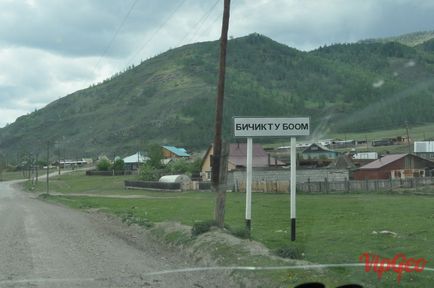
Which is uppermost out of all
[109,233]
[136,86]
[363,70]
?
[136,86]

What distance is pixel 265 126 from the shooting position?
16.7 metres

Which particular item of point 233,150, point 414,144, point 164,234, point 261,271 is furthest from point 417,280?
point 414,144

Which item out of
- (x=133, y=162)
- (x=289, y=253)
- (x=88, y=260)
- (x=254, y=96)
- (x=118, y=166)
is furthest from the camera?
(x=133, y=162)

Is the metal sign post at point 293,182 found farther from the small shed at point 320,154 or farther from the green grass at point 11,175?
the green grass at point 11,175

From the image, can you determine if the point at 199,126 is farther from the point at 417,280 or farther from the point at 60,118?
the point at 417,280

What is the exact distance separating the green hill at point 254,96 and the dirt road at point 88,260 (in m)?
15.9

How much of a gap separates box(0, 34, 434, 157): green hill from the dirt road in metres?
15.9

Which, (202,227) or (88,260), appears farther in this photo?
(202,227)

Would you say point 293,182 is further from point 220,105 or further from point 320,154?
point 320,154

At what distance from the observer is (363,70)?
181ft

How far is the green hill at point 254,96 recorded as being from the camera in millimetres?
37938

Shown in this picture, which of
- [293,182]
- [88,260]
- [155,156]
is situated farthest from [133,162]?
[88,260]

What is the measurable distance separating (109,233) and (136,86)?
163 metres

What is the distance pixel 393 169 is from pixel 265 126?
6549 cm
